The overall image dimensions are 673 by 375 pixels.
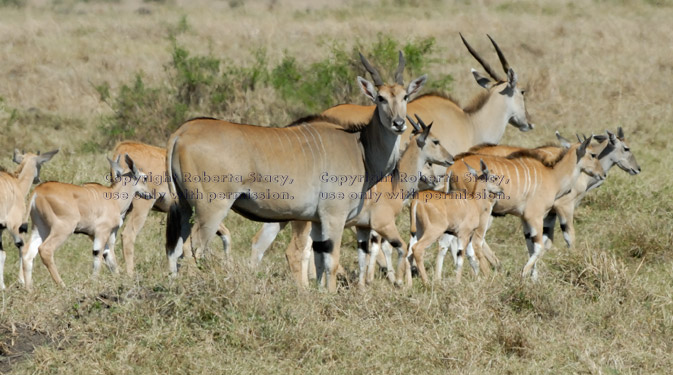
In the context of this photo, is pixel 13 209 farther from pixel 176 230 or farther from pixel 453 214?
pixel 453 214

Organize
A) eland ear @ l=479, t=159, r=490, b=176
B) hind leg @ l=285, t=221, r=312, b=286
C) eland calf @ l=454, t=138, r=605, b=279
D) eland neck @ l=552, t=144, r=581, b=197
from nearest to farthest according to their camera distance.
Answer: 1. hind leg @ l=285, t=221, r=312, b=286
2. eland ear @ l=479, t=159, r=490, b=176
3. eland calf @ l=454, t=138, r=605, b=279
4. eland neck @ l=552, t=144, r=581, b=197

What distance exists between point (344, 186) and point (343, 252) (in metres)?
2.34

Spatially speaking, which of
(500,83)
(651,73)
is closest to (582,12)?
(651,73)

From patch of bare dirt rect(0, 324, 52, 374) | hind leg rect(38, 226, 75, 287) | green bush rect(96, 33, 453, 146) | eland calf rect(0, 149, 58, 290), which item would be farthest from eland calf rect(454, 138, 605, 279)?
green bush rect(96, 33, 453, 146)

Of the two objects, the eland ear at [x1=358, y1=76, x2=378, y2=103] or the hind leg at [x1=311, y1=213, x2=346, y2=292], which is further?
the eland ear at [x1=358, y1=76, x2=378, y2=103]

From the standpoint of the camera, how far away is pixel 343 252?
943 cm

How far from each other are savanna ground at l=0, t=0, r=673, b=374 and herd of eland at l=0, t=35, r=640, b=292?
1.19 feet

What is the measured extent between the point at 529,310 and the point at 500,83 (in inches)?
169

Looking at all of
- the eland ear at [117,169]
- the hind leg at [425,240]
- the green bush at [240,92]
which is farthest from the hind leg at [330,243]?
the green bush at [240,92]

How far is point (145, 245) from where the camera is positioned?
9500 millimetres

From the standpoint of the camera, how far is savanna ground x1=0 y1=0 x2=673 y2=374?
538cm

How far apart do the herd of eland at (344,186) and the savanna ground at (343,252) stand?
14.3 inches

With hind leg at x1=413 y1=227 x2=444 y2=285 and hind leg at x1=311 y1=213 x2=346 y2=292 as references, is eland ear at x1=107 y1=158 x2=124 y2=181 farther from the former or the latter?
hind leg at x1=413 y1=227 x2=444 y2=285

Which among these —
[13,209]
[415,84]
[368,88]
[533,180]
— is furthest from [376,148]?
[13,209]
